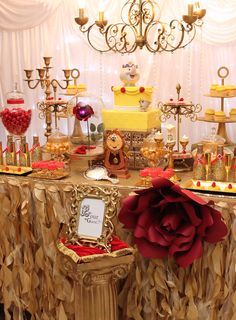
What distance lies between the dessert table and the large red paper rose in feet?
0.39

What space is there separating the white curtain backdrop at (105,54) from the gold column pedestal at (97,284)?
1.98 meters

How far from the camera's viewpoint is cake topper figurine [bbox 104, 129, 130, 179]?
2445mm

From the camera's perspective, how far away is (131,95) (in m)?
2.67

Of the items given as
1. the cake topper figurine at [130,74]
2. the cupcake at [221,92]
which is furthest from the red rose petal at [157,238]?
the cupcake at [221,92]

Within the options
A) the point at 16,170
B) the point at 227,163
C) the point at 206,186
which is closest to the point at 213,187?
the point at 206,186

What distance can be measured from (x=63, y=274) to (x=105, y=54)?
221 centimetres

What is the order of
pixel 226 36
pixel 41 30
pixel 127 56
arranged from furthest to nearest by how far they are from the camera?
→ pixel 41 30, pixel 127 56, pixel 226 36

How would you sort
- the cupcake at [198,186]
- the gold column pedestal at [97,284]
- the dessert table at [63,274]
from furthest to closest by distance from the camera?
the cupcake at [198,186], the dessert table at [63,274], the gold column pedestal at [97,284]

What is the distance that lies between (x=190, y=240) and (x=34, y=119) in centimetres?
281

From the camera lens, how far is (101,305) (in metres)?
1.99

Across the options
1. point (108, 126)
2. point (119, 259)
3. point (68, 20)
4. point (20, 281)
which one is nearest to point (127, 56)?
point (68, 20)

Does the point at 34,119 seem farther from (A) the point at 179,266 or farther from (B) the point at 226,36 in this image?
(A) the point at 179,266

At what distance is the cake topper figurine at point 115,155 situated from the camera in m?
2.45

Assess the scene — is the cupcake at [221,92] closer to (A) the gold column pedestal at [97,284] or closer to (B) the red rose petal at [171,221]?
(B) the red rose petal at [171,221]
